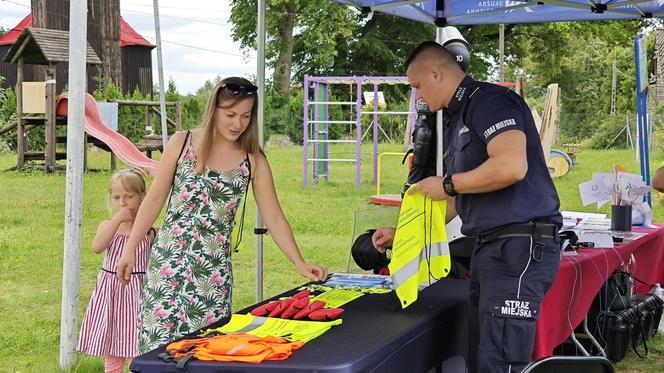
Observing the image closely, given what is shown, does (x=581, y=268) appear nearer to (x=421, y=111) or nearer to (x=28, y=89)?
(x=421, y=111)

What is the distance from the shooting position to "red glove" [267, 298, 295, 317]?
9.57ft

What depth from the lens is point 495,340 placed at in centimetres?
316

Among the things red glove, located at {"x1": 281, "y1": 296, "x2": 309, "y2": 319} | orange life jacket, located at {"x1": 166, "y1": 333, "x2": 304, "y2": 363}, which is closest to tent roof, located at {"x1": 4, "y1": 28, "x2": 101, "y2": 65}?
red glove, located at {"x1": 281, "y1": 296, "x2": 309, "y2": 319}

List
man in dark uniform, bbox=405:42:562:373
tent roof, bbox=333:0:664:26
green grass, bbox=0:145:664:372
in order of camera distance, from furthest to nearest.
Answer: tent roof, bbox=333:0:664:26, green grass, bbox=0:145:664:372, man in dark uniform, bbox=405:42:562:373

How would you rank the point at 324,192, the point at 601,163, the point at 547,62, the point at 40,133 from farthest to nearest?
the point at 547,62
the point at 601,163
the point at 40,133
the point at 324,192

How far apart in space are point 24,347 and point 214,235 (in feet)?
9.71

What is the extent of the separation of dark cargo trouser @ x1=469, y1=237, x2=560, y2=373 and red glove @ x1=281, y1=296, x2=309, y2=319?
632 millimetres

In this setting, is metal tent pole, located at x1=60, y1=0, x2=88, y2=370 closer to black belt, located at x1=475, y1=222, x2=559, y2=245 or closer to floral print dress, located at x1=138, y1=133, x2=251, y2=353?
floral print dress, located at x1=138, y1=133, x2=251, y2=353

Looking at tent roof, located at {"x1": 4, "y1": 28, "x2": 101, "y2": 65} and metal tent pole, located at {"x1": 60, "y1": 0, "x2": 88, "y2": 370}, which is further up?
tent roof, located at {"x1": 4, "y1": 28, "x2": 101, "y2": 65}

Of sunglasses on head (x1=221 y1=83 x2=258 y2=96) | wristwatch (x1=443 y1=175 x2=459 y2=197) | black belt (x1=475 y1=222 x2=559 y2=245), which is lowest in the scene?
black belt (x1=475 y1=222 x2=559 y2=245)

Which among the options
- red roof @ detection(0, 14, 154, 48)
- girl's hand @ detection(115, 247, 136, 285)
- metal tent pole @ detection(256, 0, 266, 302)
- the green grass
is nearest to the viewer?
girl's hand @ detection(115, 247, 136, 285)

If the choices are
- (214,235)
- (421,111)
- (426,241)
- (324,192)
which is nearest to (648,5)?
(421,111)

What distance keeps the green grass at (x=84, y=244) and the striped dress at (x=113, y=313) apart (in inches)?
33.4

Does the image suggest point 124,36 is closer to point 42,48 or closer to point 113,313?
point 42,48
